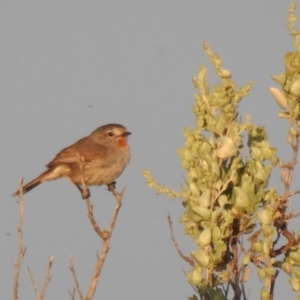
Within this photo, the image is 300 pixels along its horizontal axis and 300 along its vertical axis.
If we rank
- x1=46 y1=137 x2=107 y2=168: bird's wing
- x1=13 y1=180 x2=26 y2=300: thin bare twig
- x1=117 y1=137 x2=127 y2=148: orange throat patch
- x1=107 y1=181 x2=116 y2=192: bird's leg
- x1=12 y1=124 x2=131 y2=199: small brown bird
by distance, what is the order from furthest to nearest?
x1=117 y1=137 x2=127 y2=148: orange throat patch → x1=46 y1=137 x2=107 y2=168: bird's wing → x1=12 y1=124 x2=131 y2=199: small brown bird → x1=107 y1=181 x2=116 y2=192: bird's leg → x1=13 y1=180 x2=26 y2=300: thin bare twig

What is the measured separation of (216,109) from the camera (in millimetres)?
3484

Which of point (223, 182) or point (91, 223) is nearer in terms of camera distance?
point (223, 182)

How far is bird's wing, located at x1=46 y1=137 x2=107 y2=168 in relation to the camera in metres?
10.5

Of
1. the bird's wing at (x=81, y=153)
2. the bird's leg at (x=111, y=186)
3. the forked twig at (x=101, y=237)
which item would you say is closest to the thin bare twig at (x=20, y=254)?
the forked twig at (x=101, y=237)

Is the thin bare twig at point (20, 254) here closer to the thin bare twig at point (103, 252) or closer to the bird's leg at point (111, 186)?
the thin bare twig at point (103, 252)

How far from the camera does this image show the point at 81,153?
10.6m

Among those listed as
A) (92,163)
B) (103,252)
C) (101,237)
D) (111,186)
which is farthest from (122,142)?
(103,252)

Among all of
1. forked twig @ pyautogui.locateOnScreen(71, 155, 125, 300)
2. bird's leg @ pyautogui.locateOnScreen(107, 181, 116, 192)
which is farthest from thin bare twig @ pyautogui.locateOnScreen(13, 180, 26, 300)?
bird's leg @ pyautogui.locateOnScreen(107, 181, 116, 192)

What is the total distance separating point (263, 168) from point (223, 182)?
0.61ft

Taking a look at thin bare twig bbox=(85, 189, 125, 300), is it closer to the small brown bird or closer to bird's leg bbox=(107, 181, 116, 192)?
bird's leg bbox=(107, 181, 116, 192)

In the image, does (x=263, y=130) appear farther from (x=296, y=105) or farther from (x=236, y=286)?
(x=236, y=286)

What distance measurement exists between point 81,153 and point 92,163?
0.25 meters

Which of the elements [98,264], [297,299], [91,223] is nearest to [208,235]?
[297,299]

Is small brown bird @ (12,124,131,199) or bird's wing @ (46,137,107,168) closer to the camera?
small brown bird @ (12,124,131,199)
